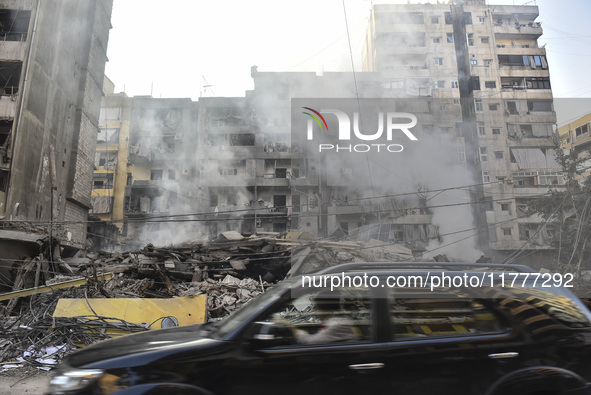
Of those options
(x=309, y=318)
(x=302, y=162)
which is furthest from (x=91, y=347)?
(x=302, y=162)

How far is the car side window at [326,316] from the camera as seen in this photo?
8.04 ft

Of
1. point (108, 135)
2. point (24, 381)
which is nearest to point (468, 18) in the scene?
point (108, 135)

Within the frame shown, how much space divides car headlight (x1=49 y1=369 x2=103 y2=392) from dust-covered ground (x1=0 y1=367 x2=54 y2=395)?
3039mm

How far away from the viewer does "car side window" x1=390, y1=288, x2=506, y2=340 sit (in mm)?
2471

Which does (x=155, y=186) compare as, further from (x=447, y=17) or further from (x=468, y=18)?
(x=468, y=18)

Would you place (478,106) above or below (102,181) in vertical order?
above

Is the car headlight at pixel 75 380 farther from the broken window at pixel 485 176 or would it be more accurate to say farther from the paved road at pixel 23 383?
the broken window at pixel 485 176

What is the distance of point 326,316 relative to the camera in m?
2.58

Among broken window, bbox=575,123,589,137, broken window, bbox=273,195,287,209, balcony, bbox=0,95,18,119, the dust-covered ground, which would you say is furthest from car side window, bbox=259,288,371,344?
broken window, bbox=575,123,589,137

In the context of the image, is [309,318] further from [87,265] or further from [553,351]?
[87,265]

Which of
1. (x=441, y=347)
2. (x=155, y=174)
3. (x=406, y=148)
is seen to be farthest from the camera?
(x=155, y=174)

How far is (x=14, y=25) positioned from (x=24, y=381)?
21225 millimetres

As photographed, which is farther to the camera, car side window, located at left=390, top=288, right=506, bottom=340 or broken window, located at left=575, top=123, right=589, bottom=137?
broken window, located at left=575, top=123, right=589, bottom=137

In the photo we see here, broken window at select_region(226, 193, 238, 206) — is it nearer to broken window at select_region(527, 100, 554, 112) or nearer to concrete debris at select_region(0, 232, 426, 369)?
concrete debris at select_region(0, 232, 426, 369)
